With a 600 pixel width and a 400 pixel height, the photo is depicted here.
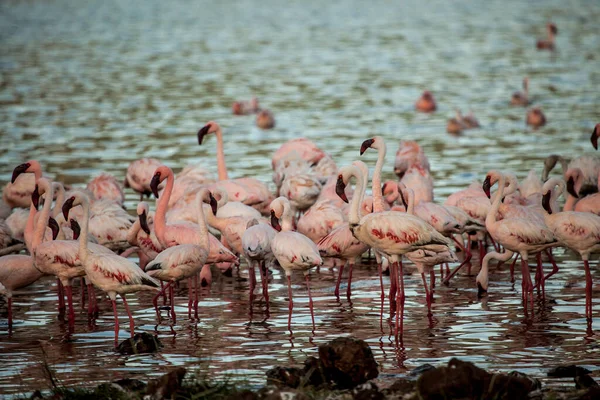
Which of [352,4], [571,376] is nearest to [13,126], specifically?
[571,376]

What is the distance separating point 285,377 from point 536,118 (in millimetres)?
16913

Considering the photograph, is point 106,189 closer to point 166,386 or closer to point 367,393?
point 166,386

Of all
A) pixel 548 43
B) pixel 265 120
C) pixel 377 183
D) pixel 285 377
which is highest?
pixel 548 43

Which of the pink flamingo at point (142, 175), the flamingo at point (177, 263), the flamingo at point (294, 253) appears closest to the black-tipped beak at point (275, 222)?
the flamingo at point (294, 253)

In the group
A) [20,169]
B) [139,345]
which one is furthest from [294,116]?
[139,345]

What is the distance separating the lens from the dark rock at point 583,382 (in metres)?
7.29

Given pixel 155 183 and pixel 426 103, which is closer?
pixel 155 183

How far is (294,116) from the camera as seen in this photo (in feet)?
86.3

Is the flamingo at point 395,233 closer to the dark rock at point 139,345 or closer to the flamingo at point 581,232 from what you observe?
the flamingo at point 581,232

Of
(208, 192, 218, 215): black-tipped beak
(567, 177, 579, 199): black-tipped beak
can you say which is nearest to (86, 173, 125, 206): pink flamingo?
(208, 192, 218, 215): black-tipped beak

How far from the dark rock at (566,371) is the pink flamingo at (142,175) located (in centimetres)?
840

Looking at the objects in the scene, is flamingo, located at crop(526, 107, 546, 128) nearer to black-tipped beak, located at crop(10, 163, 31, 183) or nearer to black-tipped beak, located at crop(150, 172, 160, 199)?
black-tipped beak, located at crop(150, 172, 160, 199)

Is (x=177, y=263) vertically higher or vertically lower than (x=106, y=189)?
lower

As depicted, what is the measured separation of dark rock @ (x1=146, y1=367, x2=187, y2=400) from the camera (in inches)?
279
